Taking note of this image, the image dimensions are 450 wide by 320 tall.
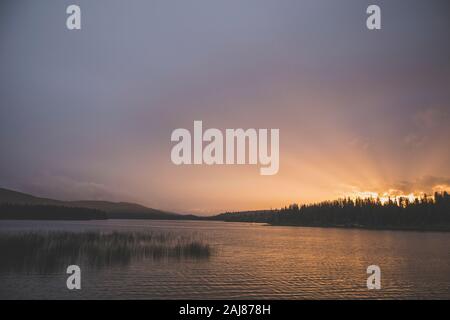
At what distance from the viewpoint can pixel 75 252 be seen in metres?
34.0

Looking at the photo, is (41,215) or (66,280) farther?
(41,215)

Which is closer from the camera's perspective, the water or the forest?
the water

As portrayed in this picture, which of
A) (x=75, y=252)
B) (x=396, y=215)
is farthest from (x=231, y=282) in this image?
(x=396, y=215)

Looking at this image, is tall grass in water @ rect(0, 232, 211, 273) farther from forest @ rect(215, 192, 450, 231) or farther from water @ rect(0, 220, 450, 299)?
forest @ rect(215, 192, 450, 231)

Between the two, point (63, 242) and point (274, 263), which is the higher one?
point (63, 242)

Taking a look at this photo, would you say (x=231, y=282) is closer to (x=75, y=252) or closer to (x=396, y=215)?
(x=75, y=252)

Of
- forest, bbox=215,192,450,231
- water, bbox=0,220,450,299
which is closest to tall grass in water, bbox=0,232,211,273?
water, bbox=0,220,450,299

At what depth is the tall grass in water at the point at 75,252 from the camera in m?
29.1

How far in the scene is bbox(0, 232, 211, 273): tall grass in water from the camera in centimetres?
2911
